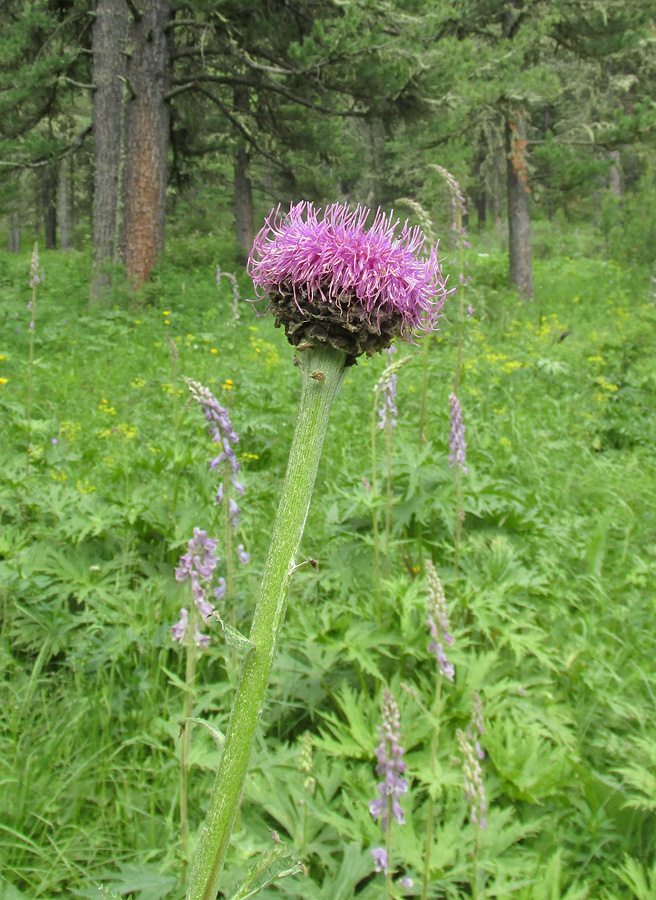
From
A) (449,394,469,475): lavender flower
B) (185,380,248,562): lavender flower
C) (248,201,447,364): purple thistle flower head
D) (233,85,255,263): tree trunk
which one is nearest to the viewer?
(248,201,447,364): purple thistle flower head

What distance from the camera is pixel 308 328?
39.8 inches

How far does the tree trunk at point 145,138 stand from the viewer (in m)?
9.70

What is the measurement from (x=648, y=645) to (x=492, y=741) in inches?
44.7

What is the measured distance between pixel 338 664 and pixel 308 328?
186cm

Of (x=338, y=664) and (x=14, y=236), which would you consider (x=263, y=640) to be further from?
(x=14, y=236)

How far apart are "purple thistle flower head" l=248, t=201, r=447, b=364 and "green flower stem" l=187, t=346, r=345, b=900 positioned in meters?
0.09

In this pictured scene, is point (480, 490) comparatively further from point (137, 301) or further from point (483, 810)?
point (137, 301)

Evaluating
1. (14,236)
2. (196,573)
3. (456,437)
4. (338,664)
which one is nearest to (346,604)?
(338,664)

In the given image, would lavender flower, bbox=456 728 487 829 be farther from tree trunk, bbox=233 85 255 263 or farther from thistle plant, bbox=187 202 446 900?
tree trunk, bbox=233 85 255 263

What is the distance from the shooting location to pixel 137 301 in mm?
9727

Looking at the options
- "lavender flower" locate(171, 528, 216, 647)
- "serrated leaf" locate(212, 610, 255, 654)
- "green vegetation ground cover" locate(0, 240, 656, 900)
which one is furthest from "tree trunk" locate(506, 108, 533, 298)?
"serrated leaf" locate(212, 610, 255, 654)

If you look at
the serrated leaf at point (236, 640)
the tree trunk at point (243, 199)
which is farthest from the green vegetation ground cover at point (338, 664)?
the tree trunk at point (243, 199)

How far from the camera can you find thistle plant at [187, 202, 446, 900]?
2.68 feet

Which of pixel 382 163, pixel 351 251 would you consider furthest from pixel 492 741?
pixel 382 163
